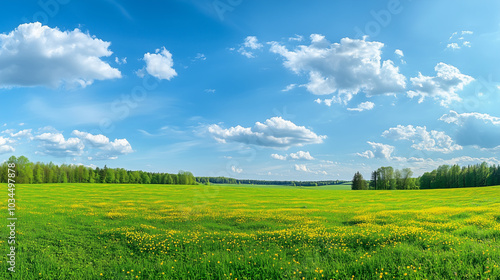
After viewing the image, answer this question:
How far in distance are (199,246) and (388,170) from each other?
13699cm

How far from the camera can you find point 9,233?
1628cm

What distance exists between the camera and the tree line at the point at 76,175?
11581cm

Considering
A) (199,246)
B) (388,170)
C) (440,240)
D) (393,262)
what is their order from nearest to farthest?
(393,262) → (440,240) → (199,246) → (388,170)

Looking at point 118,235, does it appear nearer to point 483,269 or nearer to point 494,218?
point 483,269

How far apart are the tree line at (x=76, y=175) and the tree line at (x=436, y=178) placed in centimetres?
9968

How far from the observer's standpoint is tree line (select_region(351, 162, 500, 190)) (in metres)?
112

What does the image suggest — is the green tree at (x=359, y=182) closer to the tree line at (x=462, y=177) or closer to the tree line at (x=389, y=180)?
the tree line at (x=389, y=180)

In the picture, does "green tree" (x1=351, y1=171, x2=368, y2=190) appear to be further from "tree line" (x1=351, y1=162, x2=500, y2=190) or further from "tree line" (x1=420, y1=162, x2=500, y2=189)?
"tree line" (x1=420, y1=162, x2=500, y2=189)

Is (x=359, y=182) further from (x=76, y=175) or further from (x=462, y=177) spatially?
(x=76, y=175)

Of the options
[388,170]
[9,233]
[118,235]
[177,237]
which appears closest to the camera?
[177,237]

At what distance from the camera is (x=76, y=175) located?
14350 cm

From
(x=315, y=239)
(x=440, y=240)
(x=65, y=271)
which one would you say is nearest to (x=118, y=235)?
(x=65, y=271)

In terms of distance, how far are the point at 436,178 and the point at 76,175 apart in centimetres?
17218

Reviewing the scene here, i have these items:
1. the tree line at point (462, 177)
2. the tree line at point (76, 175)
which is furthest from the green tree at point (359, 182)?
the tree line at point (76, 175)
